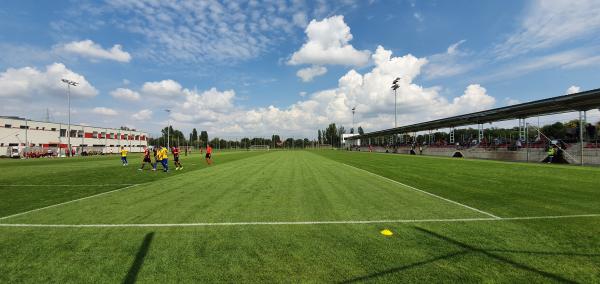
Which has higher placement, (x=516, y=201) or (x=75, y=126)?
(x=75, y=126)

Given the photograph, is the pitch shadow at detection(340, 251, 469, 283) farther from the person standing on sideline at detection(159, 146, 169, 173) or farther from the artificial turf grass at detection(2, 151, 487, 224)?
the person standing on sideline at detection(159, 146, 169, 173)

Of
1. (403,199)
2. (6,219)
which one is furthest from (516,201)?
(6,219)

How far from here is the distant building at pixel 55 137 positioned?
5659 centimetres

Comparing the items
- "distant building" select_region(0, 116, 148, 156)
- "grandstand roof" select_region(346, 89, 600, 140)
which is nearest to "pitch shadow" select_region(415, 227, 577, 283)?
"grandstand roof" select_region(346, 89, 600, 140)

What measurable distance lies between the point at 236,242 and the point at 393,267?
8.64 feet

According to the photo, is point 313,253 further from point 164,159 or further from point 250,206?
point 164,159

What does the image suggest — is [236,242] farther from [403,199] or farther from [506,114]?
[506,114]

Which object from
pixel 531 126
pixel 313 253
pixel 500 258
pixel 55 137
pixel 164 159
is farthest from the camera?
pixel 55 137

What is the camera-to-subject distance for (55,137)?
222 feet

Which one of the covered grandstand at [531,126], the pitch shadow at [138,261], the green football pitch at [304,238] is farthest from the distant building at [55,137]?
the covered grandstand at [531,126]

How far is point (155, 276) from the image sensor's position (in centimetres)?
379

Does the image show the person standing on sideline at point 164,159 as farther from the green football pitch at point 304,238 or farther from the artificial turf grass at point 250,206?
the green football pitch at point 304,238

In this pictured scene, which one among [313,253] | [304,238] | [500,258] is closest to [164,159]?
[304,238]

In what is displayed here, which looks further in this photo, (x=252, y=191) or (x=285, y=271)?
(x=252, y=191)
